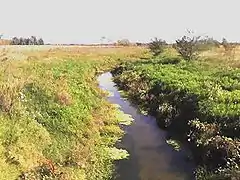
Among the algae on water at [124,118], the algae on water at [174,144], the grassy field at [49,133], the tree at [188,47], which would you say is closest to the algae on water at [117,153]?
the grassy field at [49,133]

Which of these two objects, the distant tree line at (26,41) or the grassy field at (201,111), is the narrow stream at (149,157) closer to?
the grassy field at (201,111)

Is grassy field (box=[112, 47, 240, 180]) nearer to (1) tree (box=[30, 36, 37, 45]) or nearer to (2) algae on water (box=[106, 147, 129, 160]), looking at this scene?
(2) algae on water (box=[106, 147, 129, 160])

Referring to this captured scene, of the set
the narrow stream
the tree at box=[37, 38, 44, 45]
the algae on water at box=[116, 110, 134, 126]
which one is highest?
the tree at box=[37, 38, 44, 45]

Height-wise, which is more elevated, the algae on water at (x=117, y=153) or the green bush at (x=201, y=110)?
the green bush at (x=201, y=110)

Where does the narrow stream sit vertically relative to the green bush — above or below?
below

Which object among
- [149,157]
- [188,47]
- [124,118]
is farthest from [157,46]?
[149,157]

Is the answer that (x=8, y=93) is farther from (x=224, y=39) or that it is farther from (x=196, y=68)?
(x=224, y=39)

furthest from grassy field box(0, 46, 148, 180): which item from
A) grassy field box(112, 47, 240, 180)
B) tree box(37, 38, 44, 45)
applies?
tree box(37, 38, 44, 45)
